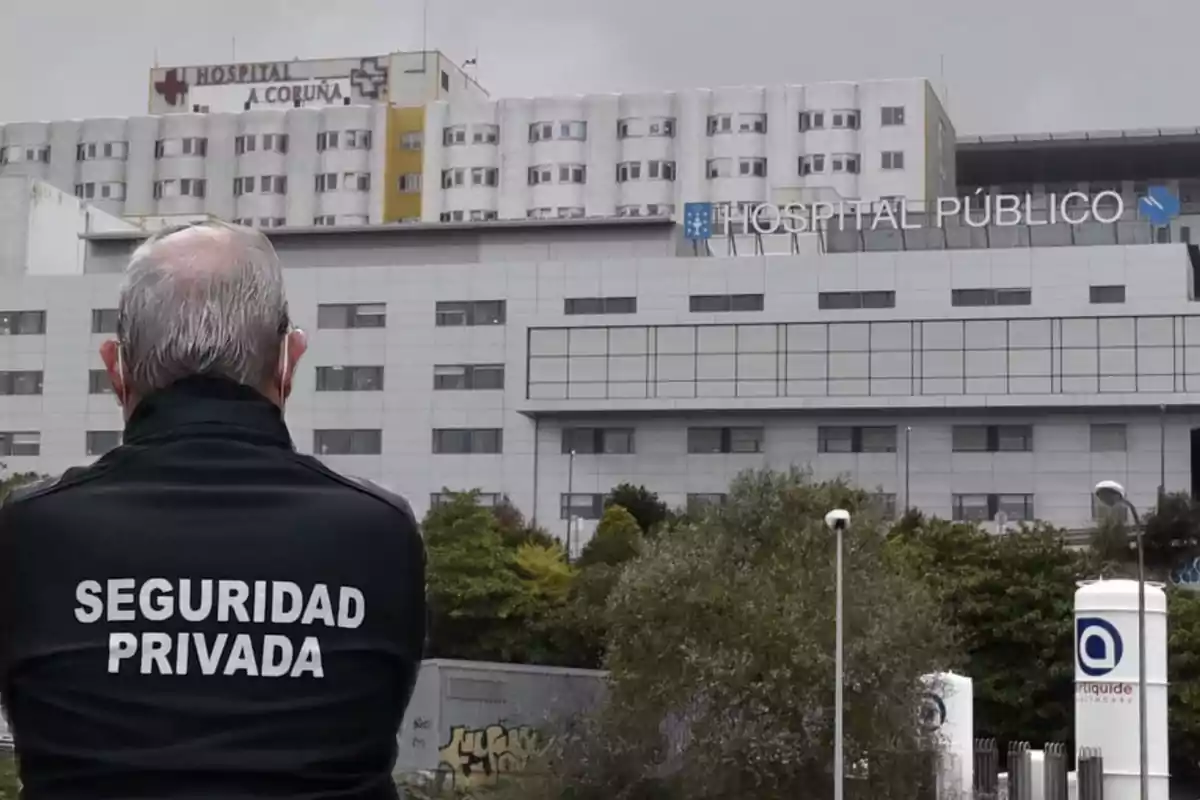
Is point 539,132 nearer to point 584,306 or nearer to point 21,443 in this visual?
point 584,306

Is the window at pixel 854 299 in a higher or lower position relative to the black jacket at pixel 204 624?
higher

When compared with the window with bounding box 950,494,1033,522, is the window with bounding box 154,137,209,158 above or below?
above

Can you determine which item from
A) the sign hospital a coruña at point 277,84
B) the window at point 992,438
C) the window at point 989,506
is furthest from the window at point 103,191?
the window at point 989,506

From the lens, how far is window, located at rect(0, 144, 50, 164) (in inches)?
4673

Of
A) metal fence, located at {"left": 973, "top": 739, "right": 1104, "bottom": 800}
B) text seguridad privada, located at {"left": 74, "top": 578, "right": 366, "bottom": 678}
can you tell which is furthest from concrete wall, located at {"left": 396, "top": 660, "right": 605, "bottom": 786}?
text seguridad privada, located at {"left": 74, "top": 578, "right": 366, "bottom": 678}

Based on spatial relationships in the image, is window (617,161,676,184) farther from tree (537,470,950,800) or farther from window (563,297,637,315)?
tree (537,470,950,800)

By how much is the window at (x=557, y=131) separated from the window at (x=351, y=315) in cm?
2883

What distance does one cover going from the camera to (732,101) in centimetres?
10762

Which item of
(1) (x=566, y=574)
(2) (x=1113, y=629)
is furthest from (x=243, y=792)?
(1) (x=566, y=574)

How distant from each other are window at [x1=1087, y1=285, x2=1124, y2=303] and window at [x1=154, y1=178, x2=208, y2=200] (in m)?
60.3

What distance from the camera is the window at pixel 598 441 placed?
263 feet

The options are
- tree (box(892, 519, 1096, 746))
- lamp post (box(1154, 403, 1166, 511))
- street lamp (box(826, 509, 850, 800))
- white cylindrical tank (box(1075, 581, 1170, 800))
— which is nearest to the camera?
street lamp (box(826, 509, 850, 800))

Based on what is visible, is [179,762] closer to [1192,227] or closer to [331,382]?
[331,382]

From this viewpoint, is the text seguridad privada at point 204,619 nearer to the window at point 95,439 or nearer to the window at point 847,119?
the window at point 95,439
